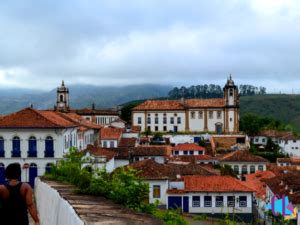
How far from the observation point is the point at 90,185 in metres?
10.5

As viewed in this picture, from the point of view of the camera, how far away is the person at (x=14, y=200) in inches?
247

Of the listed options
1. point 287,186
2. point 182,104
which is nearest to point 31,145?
point 287,186

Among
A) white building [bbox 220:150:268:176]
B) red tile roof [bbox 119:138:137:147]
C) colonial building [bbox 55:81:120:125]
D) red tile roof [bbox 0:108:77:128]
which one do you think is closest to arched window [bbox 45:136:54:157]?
red tile roof [bbox 0:108:77:128]

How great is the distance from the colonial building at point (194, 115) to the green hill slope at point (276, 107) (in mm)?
57464

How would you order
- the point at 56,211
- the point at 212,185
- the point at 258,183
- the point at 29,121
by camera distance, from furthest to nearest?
the point at 258,183 → the point at 29,121 → the point at 212,185 → the point at 56,211

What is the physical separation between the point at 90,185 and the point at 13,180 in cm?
410

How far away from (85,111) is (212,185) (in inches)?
2355

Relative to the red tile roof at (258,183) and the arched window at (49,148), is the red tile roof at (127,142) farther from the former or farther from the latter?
the arched window at (49,148)

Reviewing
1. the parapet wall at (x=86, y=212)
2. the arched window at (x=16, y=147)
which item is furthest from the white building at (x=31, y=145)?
the parapet wall at (x=86, y=212)

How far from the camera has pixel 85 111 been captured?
8569cm

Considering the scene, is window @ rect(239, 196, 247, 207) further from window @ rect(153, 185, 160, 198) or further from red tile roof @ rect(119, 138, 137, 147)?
red tile roof @ rect(119, 138, 137, 147)

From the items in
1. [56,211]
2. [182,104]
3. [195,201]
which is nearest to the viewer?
[56,211]

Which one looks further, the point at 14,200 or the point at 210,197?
the point at 210,197

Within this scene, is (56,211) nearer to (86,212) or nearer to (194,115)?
(86,212)
